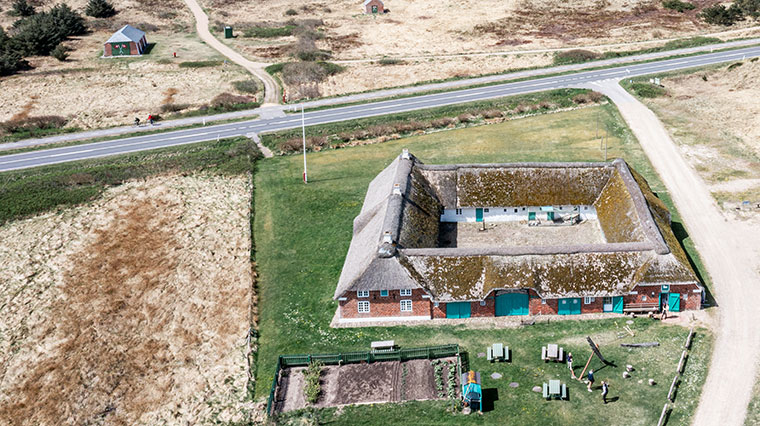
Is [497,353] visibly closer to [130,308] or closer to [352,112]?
[130,308]

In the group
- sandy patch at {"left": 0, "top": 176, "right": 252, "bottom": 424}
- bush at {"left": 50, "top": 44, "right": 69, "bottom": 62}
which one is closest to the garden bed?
sandy patch at {"left": 0, "top": 176, "right": 252, "bottom": 424}

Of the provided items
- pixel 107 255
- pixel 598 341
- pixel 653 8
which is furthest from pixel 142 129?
pixel 653 8

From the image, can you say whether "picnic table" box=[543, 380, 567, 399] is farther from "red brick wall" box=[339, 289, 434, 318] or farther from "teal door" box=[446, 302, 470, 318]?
"red brick wall" box=[339, 289, 434, 318]

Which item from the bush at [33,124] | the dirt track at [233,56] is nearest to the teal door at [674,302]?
the dirt track at [233,56]

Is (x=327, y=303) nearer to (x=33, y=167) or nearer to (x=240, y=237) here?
(x=240, y=237)

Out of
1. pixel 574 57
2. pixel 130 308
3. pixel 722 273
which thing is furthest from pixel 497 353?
Answer: pixel 574 57

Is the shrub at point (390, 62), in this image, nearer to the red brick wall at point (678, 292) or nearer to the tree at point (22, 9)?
the red brick wall at point (678, 292)

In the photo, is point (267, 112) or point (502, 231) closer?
point (502, 231)
